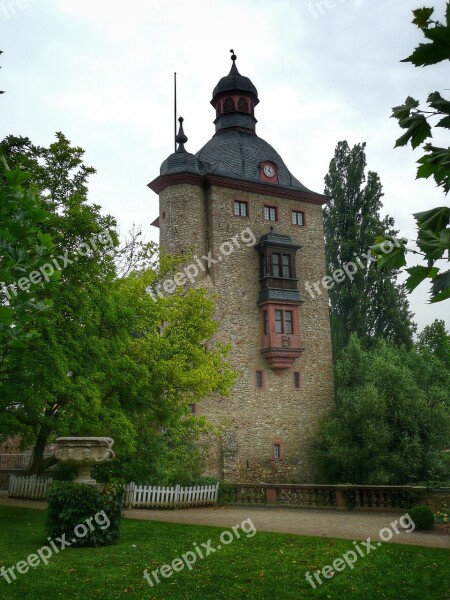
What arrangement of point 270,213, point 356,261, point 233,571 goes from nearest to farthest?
point 233,571 → point 270,213 → point 356,261

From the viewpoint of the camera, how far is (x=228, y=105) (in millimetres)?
38000

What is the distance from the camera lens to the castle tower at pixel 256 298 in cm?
3061

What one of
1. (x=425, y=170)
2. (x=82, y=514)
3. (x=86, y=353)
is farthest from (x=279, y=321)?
(x=425, y=170)

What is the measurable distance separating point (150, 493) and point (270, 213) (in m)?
18.7

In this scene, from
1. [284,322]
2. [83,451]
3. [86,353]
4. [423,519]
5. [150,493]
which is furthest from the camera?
[284,322]

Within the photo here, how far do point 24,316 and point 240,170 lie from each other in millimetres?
29297

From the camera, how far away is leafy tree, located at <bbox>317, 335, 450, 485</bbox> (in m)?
27.3

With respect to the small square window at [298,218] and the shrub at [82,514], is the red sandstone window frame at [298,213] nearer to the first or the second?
the small square window at [298,218]

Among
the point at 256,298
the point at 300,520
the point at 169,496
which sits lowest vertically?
the point at 300,520

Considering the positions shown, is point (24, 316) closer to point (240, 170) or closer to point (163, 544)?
point (163, 544)

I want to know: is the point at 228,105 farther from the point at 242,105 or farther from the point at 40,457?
the point at 40,457

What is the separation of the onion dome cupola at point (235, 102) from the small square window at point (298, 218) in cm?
668

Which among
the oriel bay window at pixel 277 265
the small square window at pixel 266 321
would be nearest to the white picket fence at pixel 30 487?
the small square window at pixel 266 321

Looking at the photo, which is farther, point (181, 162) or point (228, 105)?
point (228, 105)
